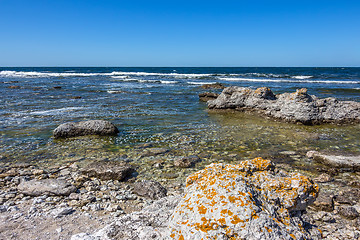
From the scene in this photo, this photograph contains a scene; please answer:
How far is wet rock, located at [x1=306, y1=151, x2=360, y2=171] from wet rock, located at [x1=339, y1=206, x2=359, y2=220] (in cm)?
220

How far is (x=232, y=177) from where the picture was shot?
10.4ft

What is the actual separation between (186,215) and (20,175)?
17.5 ft

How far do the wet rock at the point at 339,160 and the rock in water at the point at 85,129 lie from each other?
7.44m

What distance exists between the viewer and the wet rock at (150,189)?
509cm

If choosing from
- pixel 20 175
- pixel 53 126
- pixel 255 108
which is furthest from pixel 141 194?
pixel 255 108

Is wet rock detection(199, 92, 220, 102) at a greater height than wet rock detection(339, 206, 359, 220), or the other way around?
wet rock detection(199, 92, 220, 102)

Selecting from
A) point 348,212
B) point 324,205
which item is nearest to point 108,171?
point 324,205

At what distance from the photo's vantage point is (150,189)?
17.2 feet

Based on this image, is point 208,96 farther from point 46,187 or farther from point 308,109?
point 46,187

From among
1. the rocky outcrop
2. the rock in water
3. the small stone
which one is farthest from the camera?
the rocky outcrop

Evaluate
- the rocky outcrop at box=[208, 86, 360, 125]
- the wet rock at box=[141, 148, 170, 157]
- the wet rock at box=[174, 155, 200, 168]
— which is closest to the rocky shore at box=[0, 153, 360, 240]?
the wet rock at box=[174, 155, 200, 168]

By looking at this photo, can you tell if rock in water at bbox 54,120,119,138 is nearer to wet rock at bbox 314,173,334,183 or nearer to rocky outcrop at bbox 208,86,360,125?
wet rock at bbox 314,173,334,183

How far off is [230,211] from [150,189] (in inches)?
115

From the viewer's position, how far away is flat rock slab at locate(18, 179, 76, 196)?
16.6ft
